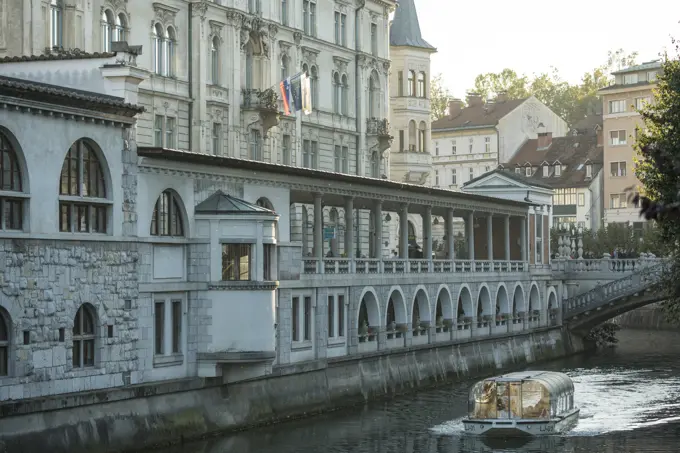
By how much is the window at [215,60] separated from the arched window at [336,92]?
14177 millimetres

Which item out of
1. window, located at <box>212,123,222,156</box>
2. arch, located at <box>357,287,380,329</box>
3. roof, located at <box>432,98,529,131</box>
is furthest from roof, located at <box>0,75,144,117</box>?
roof, located at <box>432,98,529,131</box>

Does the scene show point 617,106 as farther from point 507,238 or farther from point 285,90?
point 285,90

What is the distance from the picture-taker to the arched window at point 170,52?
70.4 metres

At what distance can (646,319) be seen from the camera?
11981cm

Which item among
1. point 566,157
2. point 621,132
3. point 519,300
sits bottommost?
point 519,300

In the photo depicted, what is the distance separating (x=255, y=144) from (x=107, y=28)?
1519 cm

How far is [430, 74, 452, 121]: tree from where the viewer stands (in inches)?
7505

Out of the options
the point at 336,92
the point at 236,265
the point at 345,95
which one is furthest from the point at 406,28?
the point at 236,265

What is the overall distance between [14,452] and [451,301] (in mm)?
38033

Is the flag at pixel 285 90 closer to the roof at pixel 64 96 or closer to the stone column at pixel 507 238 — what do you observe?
the stone column at pixel 507 238

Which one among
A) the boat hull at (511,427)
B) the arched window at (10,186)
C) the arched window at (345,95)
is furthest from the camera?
the arched window at (345,95)

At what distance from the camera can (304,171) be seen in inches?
2275

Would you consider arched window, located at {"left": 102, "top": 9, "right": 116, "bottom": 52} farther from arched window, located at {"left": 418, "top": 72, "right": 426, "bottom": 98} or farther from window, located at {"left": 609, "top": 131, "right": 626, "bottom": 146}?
window, located at {"left": 609, "top": 131, "right": 626, "bottom": 146}

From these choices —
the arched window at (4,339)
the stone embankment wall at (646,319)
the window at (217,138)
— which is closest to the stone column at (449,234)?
the window at (217,138)
